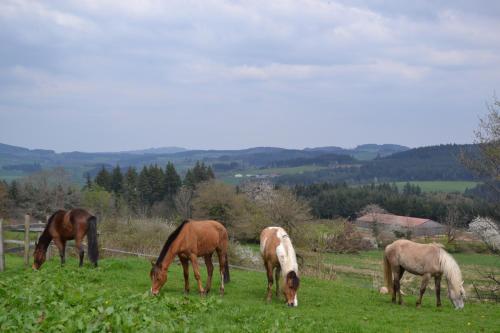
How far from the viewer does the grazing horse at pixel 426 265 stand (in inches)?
501

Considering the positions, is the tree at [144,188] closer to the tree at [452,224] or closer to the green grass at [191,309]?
the tree at [452,224]

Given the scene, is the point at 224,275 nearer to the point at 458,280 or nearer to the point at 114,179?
the point at 458,280

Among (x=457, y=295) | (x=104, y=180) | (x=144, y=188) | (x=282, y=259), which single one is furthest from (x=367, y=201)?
(x=282, y=259)

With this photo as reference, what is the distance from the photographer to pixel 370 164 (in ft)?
596

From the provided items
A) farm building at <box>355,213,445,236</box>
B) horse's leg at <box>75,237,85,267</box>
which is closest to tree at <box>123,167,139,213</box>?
farm building at <box>355,213,445,236</box>

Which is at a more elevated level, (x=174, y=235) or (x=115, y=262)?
(x=174, y=235)

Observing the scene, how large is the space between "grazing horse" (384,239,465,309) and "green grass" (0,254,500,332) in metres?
0.48

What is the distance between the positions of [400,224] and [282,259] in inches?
2392

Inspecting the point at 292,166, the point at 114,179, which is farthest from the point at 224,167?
the point at 114,179

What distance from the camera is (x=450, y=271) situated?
1273cm

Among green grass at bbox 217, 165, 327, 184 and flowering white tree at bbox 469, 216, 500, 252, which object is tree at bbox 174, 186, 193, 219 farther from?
green grass at bbox 217, 165, 327, 184

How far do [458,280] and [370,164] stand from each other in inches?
6837

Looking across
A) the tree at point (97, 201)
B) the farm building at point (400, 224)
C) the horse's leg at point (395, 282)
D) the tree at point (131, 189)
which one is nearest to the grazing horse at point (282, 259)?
the horse's leg at point (395, 282)

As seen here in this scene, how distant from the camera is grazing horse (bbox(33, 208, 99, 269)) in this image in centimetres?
1534
